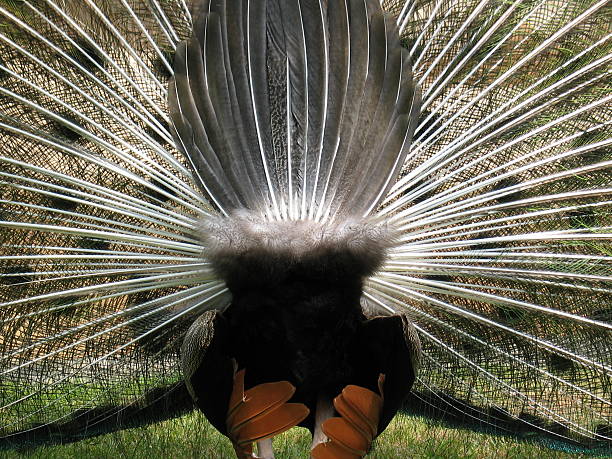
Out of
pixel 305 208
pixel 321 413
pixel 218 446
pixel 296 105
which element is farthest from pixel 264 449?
pixel 296 105

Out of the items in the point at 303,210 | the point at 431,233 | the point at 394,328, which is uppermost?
the point at 303,210

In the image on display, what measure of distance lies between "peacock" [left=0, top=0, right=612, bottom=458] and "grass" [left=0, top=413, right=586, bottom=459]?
175 mm

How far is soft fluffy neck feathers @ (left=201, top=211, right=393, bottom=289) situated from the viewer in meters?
2.81

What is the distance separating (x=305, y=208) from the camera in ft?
10.2

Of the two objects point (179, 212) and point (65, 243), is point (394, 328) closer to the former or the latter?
point (179, 212)

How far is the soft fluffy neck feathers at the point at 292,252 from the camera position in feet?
9.23

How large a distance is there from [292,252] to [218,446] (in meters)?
1.84

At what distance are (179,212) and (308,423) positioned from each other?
100cm

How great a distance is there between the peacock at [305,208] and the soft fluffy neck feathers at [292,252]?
16 mm

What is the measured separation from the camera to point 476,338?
3.53m

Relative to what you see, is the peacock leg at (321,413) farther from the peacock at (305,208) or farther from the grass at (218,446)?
the grass at (218,446)

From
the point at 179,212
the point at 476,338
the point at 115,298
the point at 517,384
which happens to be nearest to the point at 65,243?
the point at 115,298

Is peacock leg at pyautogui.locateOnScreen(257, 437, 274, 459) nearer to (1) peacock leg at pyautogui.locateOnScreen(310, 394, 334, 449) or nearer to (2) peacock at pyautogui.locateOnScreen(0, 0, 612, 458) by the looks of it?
(2) peacock at pyautogui.locateOnScreen(0, 0, 612, 458)

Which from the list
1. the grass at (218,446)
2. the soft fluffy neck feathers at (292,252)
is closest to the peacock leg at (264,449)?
the soft fluffy neck feathers at (292,252)
